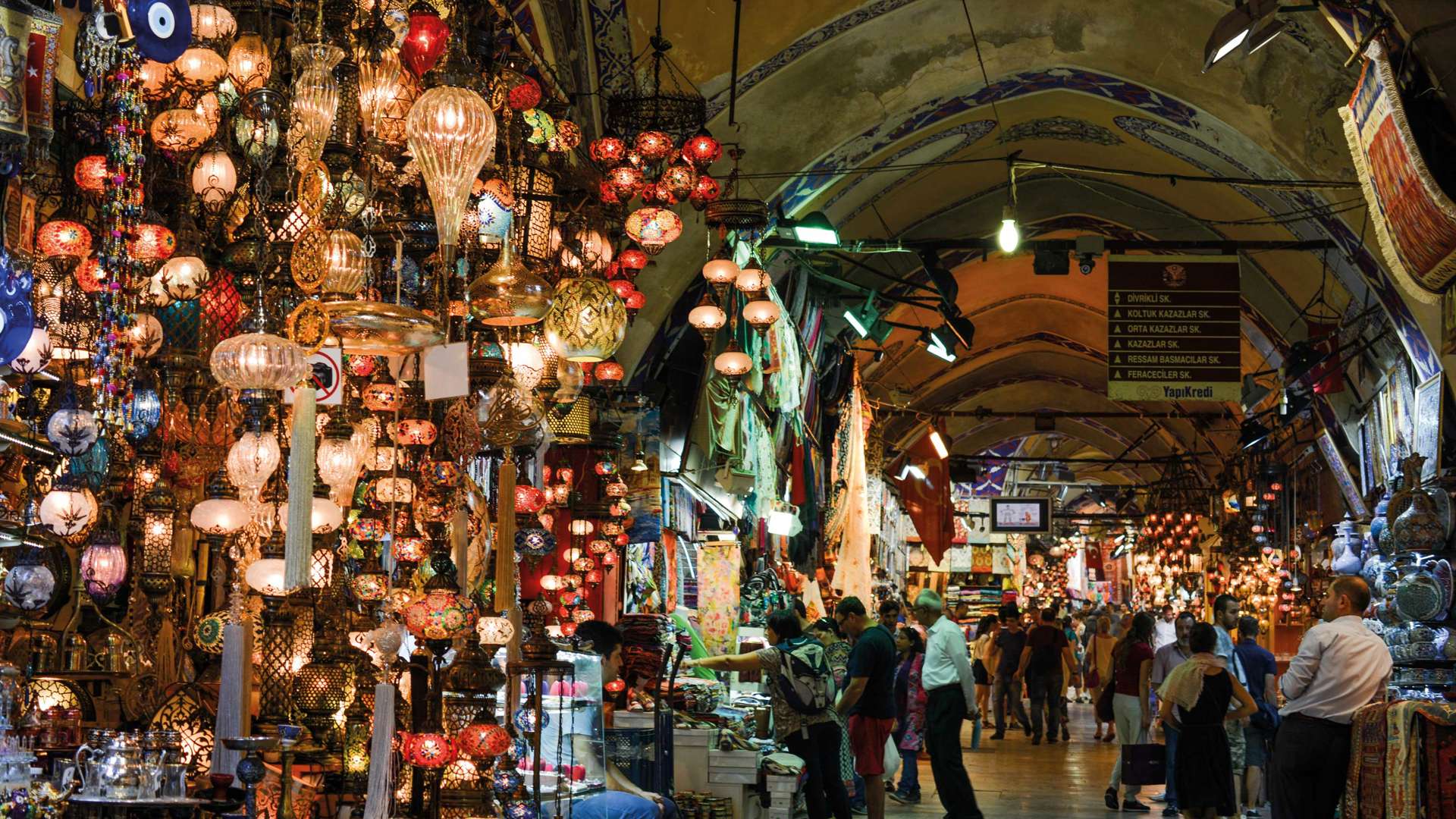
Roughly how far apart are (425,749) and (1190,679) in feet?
16.0

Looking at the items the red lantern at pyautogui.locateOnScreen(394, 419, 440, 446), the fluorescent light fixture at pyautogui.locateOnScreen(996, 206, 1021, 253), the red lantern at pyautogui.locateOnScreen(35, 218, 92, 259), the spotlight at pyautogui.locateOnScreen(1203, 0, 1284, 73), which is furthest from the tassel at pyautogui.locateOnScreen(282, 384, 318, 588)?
the fluorescent light fixture at pyautogui.locateOnScreen(996, 206, 1021, 253)

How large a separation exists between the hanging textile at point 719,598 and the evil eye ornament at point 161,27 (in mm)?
8208

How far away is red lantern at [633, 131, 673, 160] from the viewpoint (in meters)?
7.36

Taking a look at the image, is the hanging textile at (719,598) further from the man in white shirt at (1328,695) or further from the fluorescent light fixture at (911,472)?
the fluorescent light fixture at (911,472)

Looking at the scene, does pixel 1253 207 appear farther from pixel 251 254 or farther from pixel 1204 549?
pixel 1204 549

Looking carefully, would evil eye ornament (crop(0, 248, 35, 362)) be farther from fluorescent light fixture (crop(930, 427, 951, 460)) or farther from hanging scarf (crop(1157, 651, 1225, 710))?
fluorescent light fixture (crop(930, 427, 951, 460))

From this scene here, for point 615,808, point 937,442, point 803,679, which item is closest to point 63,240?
point 615,808

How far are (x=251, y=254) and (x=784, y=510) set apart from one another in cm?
994

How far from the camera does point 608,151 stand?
283 inches

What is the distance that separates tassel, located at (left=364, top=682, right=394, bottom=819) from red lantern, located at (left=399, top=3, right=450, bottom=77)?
1843 mm

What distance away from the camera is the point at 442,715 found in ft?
15.3

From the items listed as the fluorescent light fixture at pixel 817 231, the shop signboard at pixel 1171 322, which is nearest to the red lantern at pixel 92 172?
the fluorescent light fixture at pixel 817 231

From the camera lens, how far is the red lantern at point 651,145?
7.36m

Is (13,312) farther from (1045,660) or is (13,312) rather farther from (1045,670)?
(1045,670)
